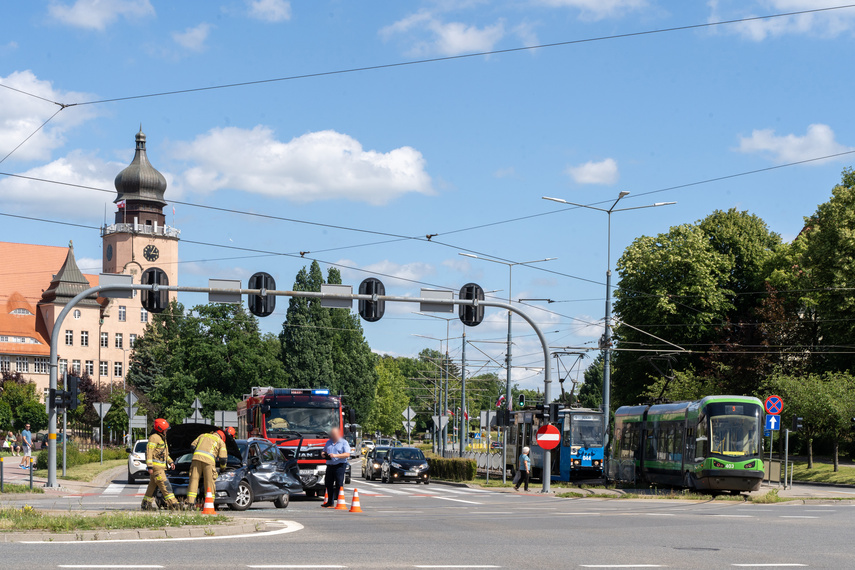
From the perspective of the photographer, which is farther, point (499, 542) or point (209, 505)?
point (209, 505)

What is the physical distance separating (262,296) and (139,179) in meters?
101

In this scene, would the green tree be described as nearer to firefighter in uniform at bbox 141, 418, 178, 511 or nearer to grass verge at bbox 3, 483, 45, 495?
grass verge at bbox 3, 483, 45, 495

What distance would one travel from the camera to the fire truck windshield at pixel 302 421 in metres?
30.4

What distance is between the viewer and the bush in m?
40.2

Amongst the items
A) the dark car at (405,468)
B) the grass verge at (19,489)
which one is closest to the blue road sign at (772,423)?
the dark car at (405,468)

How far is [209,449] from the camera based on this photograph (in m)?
18.1

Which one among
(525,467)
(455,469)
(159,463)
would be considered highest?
(159,463)

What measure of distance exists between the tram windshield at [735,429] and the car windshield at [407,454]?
43.2 feet

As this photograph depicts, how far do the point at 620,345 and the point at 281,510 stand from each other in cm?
4291

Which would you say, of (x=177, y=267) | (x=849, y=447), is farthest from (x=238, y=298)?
(x=177, y=267)

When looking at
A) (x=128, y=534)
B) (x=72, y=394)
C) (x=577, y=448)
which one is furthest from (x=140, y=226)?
(x=128, y=534)

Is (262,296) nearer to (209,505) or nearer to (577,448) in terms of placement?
(209,505)

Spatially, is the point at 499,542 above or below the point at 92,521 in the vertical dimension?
below

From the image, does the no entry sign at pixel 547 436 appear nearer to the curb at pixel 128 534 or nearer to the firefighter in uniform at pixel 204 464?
the firefighter in uniform at pixel 204 464
